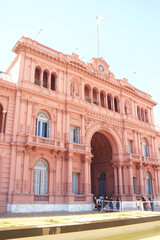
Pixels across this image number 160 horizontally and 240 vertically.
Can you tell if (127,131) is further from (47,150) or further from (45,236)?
(45,236)

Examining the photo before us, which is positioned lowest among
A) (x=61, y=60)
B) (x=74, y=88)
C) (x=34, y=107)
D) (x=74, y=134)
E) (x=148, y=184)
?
(x=148, y=184)

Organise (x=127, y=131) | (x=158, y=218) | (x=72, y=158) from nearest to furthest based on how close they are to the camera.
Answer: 1. (x=158, y=218)
2. (x=72, y=158)
3. (x=127, y=131)

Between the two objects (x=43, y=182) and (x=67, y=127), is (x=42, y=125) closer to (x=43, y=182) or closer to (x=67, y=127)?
(x=67, y=127)

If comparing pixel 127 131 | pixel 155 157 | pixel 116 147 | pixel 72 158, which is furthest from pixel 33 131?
pixel 155 157

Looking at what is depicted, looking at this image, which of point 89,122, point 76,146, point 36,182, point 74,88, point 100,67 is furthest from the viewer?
point 100,67

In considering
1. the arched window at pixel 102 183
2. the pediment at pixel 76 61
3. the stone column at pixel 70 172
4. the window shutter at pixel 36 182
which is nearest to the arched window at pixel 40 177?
the window shutter at pixel 36 182

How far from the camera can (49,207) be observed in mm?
20594

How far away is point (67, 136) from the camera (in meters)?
23.8

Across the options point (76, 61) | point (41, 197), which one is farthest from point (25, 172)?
point (76, 61)

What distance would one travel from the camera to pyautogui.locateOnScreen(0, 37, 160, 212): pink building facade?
20.4 meters

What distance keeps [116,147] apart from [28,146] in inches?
519

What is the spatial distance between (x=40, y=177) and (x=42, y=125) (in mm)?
5322

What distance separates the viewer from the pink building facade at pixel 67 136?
2041cm

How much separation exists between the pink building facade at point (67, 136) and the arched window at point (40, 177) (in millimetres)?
89
